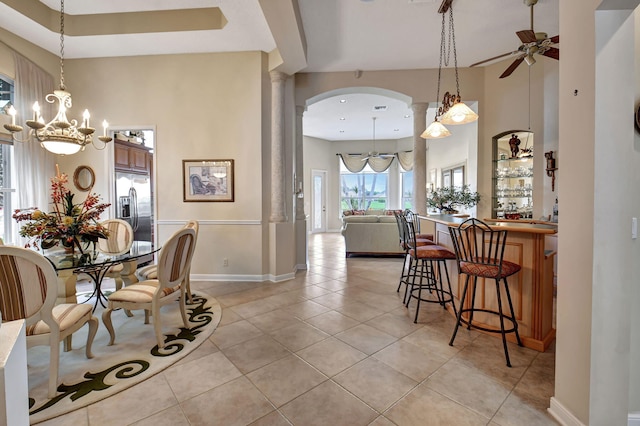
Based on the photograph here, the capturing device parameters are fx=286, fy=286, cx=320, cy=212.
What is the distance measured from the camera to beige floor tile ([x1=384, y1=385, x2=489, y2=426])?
162cm

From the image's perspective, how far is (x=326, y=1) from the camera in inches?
126

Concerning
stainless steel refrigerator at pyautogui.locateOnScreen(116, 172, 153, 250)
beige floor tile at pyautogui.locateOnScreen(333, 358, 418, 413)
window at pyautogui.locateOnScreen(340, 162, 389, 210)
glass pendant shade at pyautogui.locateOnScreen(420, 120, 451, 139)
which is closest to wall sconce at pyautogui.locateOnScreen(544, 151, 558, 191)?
glass pendant shade at pyautogui.locateOnScreen(420, 120, 451, 139)

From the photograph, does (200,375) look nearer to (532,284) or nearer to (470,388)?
(470,388)

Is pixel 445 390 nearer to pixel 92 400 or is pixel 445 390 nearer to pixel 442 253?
pixel 442 253

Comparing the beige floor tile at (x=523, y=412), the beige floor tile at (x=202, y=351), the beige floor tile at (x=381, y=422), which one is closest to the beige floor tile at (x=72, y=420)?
the beige floor tile at (x=202, y=351)

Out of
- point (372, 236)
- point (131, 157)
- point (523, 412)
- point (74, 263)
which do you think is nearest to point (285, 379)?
point (523, 412)

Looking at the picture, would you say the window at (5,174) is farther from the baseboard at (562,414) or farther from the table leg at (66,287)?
the baseboard at (562,414)

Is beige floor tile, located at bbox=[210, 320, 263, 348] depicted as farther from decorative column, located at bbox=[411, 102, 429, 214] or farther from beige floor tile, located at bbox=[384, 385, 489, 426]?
decorative column, located at bbox=[411, 102, 429, 214]

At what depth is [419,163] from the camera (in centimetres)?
505

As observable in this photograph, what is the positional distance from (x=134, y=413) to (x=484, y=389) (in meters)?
2.20

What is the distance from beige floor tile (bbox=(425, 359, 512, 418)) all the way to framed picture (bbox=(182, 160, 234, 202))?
349 cm

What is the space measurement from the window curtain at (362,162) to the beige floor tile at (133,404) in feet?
30.4

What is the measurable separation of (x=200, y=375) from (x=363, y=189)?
942 cm

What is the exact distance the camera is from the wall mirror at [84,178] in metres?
4.33
